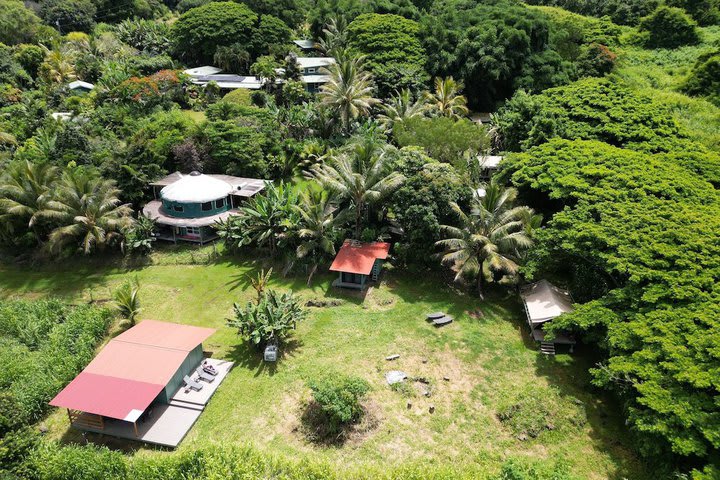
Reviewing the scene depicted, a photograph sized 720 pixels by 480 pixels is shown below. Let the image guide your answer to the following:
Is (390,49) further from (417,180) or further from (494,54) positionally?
(417,180)

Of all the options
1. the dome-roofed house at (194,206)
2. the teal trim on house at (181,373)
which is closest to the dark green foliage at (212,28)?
the dome-roofed house at (194,206)

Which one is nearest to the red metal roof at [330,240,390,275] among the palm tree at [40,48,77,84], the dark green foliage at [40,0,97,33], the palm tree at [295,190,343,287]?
the palm tree at [295,190,343,287]

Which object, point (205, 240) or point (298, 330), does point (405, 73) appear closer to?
point (205, 240)

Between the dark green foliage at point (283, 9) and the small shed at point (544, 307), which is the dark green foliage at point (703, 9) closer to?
the dark green foliage at point (283, 9)

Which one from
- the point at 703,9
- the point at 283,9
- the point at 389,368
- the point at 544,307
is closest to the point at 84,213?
the point at 389,368

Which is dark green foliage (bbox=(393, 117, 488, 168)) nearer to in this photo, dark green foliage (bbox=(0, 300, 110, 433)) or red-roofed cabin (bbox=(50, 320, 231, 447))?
red-roofed cabin (bbox=(50, 320, 231, 447))

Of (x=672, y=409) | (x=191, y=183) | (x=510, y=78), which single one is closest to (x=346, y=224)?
(x=191, y=183)
